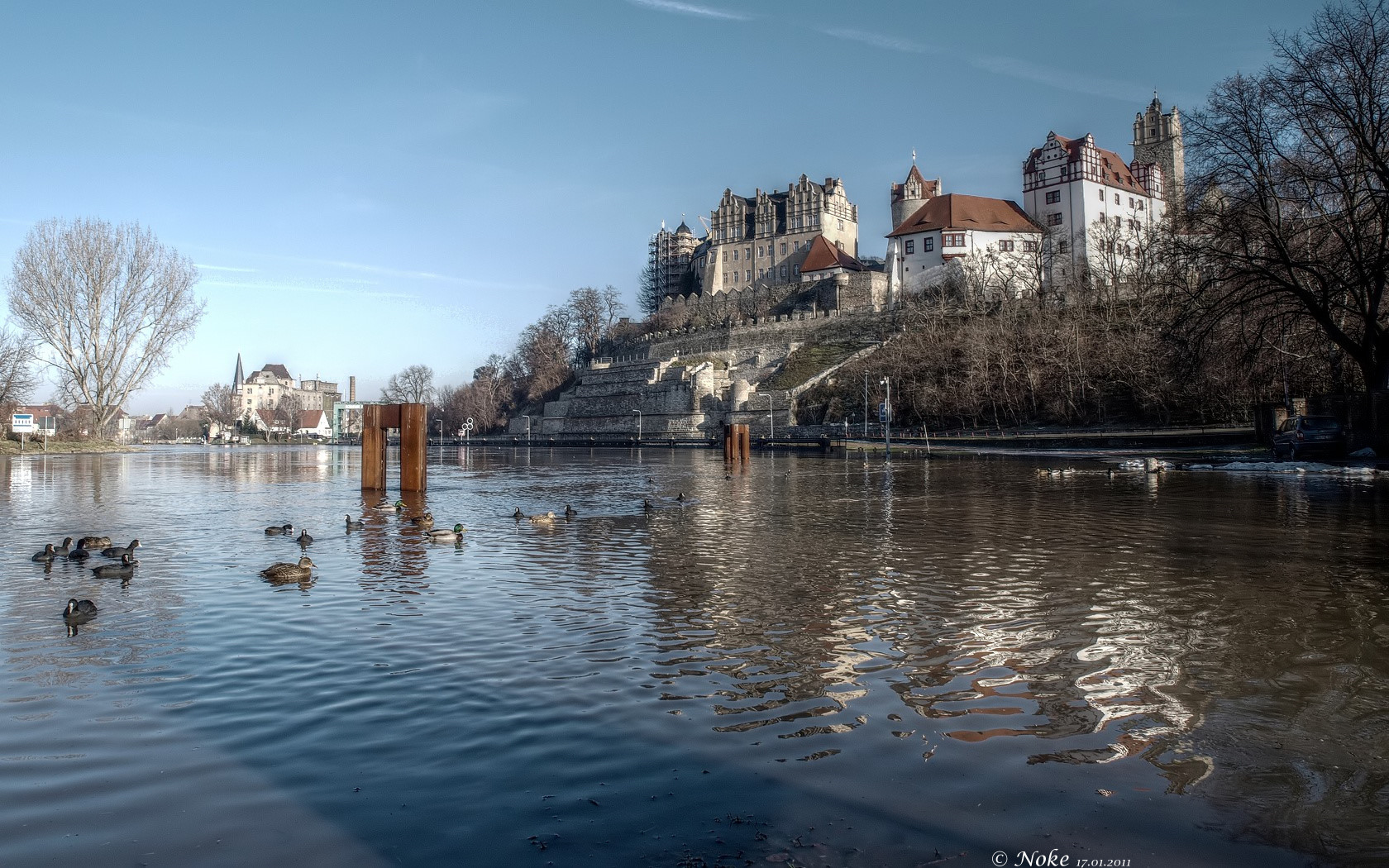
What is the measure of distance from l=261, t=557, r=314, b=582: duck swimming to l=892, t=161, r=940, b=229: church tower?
107m

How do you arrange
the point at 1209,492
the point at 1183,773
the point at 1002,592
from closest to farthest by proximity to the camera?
the point at 1183,773 → the point at 1002,592 → the point at 1209,492

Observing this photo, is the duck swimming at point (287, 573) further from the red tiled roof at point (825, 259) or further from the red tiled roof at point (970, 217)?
the red tiled roof at point (825, 259)

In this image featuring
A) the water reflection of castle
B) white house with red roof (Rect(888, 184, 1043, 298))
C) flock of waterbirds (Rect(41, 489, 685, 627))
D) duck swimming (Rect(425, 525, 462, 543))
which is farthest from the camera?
white house with red roof (Rect(888, 184, 1043, 298))

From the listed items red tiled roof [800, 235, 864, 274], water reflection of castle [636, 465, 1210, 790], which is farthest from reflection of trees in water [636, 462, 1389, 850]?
red tiled roof [800, 235, 864, 274]

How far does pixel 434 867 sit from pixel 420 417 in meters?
22.8

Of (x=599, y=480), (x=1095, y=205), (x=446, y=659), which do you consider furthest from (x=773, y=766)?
(x=1095, y=205)

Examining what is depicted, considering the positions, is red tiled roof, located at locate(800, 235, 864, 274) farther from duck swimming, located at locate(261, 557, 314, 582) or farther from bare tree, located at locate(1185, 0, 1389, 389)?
duck swimming, located at locate(261, 557, 314, 582)

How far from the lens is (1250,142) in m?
29.4

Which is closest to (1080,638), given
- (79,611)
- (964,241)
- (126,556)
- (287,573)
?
(287,573)

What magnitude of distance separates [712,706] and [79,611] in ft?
23.3

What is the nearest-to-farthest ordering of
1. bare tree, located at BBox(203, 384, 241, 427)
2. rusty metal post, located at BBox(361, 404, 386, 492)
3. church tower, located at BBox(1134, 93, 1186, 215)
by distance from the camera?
rusty metal post, located at BBox(361, 404, 386, 492) → church tower, located at BBox(1134, 93, 1186, 215) → bare tree, located at BBox(203, 384, 241, 427)

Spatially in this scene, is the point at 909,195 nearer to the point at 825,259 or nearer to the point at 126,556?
the point at 825,259

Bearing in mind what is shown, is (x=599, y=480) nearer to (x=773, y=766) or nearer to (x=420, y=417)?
(x=420, y=417)

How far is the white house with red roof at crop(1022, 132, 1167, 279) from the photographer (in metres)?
89.4
